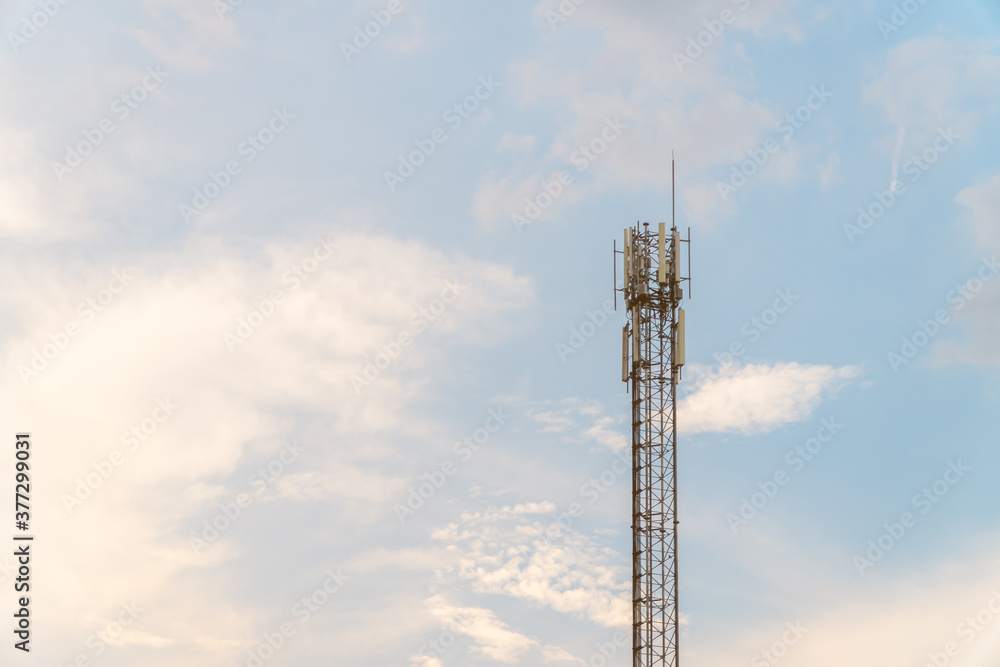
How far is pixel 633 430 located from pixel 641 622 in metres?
13.0

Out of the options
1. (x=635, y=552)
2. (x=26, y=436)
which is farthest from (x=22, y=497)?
(x=635, y=552)

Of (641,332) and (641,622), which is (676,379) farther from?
(641,622)

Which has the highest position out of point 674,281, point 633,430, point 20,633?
point 674,281

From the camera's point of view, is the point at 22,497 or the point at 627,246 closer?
the point at 22,497

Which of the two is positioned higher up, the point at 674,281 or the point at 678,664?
the point at 674,281

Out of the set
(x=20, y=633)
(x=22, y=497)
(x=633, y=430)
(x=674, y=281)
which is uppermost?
(x=674, y=281)

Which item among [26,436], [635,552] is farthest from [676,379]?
[26,436]

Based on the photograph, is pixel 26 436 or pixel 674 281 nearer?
pixel 26 436

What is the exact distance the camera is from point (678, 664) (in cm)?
11281

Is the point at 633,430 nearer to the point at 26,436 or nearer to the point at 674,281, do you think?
the point at 674,281

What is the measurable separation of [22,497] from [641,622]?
136 ft

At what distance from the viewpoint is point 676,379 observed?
117m

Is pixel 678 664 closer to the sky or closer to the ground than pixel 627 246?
closer to the ground

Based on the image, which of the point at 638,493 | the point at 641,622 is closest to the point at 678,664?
the point at 641,622
